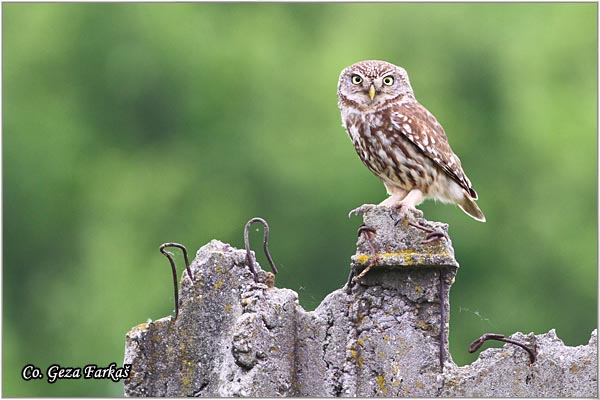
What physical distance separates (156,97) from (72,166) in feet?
8.15

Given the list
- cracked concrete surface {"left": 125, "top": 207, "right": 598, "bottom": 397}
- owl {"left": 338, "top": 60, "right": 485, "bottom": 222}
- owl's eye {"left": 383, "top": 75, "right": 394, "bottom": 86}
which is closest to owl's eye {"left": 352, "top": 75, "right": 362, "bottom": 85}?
owl {"left": 338, "top": 60, "right": 485, "bottom": 222}

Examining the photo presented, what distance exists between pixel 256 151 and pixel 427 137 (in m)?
19.7

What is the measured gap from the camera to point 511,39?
31781 millimetres

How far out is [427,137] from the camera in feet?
28.2

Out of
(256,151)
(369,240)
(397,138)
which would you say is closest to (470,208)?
(397,138)

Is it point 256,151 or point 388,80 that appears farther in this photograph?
point 256,151

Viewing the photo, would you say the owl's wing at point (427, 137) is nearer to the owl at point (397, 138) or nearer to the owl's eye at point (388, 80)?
the owl at point (397, 138)

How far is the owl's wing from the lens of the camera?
336 inches

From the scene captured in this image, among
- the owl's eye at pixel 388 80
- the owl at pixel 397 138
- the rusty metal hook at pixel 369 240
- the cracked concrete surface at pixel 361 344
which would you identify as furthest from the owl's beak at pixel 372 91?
the rusty metal hook at pixel 369 240

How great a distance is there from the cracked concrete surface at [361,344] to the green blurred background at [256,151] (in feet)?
44.7

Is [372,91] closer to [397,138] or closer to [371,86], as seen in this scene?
[371,86]

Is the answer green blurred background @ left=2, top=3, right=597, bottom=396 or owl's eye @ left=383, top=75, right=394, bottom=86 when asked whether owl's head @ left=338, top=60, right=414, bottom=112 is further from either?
green blurred background @ left=2, top=3, right=597, bottom=396

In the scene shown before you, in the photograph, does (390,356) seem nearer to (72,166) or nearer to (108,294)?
(108,294)

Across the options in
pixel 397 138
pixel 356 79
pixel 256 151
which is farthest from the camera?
pixel 256 151
